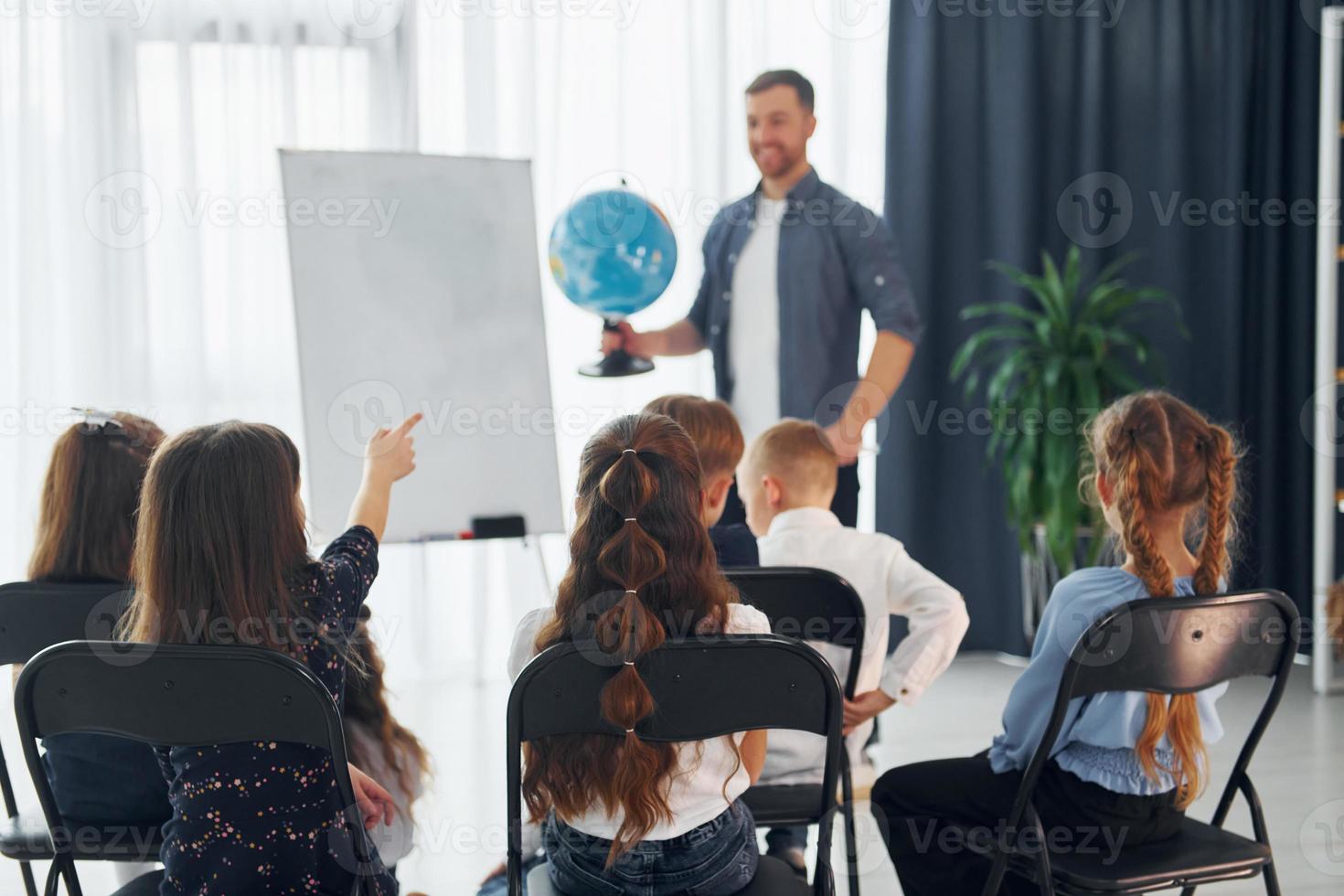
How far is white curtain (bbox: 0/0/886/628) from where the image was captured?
3.60 meters

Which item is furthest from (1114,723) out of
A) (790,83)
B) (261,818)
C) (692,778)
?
(790,83)

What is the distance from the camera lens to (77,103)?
358 cm

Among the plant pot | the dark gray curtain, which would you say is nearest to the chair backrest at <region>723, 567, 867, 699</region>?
the plant pot

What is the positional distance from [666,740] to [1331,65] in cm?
341

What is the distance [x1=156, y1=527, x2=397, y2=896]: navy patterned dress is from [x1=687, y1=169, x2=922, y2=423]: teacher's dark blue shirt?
2092 mm

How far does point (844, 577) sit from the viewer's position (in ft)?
6.53

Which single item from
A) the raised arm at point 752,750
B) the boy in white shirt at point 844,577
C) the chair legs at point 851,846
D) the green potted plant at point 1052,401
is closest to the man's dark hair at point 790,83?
the green potted plant at point 1052,401

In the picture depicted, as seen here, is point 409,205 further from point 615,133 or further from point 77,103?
point 77,103

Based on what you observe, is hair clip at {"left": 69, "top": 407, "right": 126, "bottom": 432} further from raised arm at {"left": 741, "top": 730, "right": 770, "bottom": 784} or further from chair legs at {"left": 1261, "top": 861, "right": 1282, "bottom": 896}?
chair legs at {"left": 1261, "top": 861, "right": 1282, "bottom": 896}

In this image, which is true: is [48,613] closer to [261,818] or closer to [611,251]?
[261,818]

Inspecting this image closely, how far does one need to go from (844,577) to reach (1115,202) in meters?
2.85

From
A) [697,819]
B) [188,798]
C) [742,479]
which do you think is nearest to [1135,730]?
[697,819]

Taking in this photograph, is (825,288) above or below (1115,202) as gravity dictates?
below

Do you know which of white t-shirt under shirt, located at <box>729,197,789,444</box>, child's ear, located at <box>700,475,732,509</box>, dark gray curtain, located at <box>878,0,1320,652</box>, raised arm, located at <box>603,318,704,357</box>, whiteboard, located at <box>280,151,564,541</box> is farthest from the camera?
dark gray curtain, located at <box>878,0,1320,652</box>
